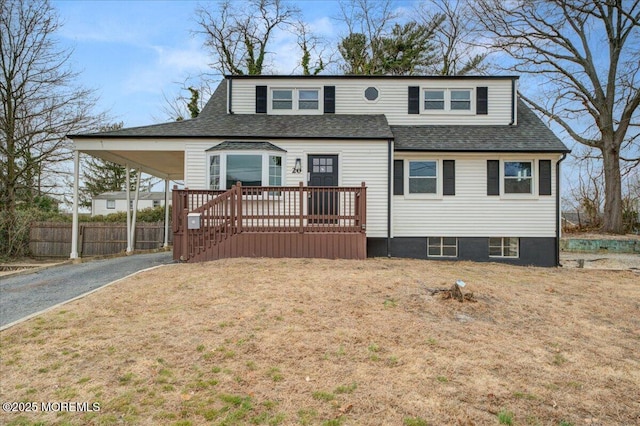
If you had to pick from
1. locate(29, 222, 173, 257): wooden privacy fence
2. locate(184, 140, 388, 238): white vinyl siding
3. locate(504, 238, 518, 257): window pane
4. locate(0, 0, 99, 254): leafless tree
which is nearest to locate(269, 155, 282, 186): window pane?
locate(184, 140, 388, 238): white vinyl siding

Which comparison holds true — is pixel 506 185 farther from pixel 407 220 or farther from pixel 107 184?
pixel 107 184

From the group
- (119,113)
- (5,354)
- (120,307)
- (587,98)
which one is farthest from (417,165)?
(119,113)

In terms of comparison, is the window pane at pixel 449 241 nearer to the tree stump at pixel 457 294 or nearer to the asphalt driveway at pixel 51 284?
the tree stump at pixel 457 294

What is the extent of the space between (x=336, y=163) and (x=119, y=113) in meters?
14.1

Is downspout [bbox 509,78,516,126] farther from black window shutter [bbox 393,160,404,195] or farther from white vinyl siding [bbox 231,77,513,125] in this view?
black window shutter [bbox 393,160,404,195]

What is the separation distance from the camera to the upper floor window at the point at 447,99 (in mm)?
12242

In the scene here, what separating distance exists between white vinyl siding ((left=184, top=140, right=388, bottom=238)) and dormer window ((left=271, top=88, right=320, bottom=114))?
2304 mm

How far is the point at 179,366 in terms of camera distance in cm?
375

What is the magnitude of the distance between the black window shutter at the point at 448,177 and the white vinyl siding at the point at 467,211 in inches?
4.7

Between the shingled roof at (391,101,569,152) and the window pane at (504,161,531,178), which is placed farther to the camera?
the window pane at (504,161,531,178)

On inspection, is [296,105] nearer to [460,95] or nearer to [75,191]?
[460,95]

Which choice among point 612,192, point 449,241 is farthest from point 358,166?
point 612,192

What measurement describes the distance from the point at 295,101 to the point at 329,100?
1.15 m

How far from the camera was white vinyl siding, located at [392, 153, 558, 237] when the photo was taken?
10.9 metres
